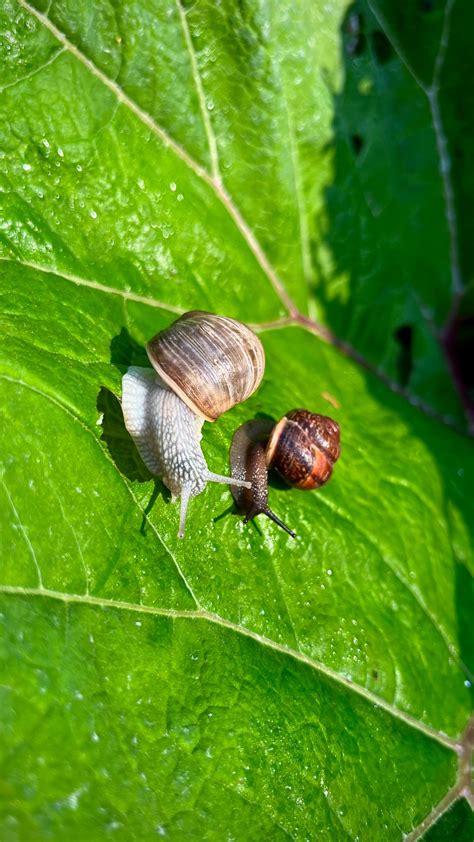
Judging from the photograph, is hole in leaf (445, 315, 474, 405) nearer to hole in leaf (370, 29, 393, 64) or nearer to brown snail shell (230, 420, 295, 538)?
hole in leaf (370, 29, 393, 64)

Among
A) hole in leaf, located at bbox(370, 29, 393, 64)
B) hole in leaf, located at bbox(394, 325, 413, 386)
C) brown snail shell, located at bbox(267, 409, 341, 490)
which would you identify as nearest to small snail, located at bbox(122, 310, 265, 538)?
brown snail shell, located at bbox(267, 409, 341, 490)

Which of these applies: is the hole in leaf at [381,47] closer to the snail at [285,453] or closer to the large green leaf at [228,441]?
the large green leaf at [228,441]

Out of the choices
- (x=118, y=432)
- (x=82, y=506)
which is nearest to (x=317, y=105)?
(x=118, y=432)

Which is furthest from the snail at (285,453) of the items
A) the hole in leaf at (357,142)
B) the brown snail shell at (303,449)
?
the hole in leaf at (357,142)

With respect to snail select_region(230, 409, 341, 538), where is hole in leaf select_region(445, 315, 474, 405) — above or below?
below

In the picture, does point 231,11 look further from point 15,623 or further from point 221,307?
point 15,623

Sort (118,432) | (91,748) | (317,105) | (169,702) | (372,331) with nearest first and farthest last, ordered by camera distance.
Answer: (91,748)
(169,702)
(118,432)
(317,105)
(372,331)

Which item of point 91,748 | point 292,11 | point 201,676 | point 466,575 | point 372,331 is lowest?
point 466,575
